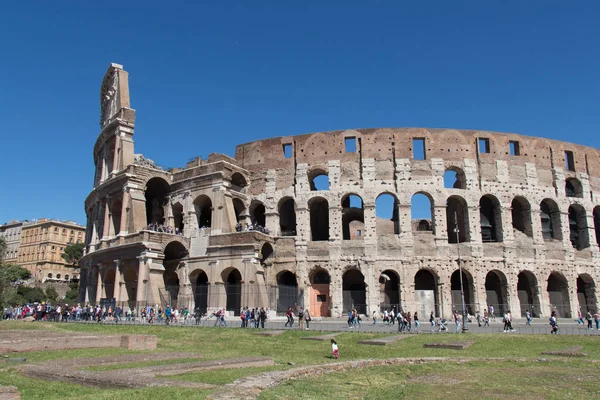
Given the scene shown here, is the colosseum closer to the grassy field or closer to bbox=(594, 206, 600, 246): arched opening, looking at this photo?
bbox=(594, 206, 600, 246): arched opening

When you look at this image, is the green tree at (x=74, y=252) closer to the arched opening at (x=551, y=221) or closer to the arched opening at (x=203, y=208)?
the arched opening at (x=203, y=208)

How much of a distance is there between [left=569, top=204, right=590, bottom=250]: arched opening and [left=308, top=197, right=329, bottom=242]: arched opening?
17631mm

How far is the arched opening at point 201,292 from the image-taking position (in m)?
32.8

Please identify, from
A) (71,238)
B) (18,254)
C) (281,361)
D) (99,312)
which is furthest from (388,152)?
(18,254)

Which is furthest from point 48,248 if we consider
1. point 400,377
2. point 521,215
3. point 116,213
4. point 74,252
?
point 400,377

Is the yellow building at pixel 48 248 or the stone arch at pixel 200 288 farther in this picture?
the yellow building at pixel 48 248

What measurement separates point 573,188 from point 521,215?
488 cm

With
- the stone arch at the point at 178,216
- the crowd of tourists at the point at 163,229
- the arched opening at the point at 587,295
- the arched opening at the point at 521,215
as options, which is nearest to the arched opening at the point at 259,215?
the stone arch at the point at 178,216

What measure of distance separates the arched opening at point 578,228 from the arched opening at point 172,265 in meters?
27.8

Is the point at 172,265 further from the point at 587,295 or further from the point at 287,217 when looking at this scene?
the point at 587,295

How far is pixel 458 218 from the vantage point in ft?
113

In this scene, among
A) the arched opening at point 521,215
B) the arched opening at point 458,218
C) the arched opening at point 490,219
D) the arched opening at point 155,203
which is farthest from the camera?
the arched opening at point 155,203

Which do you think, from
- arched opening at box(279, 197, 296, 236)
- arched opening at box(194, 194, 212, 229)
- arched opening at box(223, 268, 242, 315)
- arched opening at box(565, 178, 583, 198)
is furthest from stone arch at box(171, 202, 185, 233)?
arched opening at box(565, 178, 583, 198)

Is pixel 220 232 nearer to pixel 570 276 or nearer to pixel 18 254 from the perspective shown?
pixel 570 276
